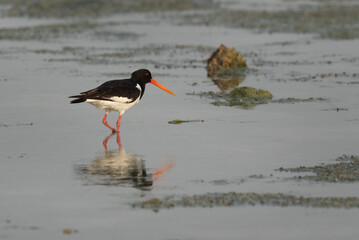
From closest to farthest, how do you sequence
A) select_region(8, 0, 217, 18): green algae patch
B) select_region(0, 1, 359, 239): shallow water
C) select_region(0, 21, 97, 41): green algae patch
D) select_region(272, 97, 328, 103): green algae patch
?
1. select_region(0, 1, 359, 239): shallow water
2. select_region(272, 97, 328, 103): green algae patch
3. select_region(0, 21, 97, 41): green algae patch
4. select_region(8, 0, 217, 18): green algae patch

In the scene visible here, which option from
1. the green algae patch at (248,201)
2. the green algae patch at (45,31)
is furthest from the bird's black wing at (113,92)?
the green algae patch at (45,31)

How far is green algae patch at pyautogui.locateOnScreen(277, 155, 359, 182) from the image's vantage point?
11148 mm

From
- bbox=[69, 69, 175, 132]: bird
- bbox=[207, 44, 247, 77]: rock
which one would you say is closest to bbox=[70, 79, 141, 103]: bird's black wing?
bbox=[69, 69, 175, 132]: bird

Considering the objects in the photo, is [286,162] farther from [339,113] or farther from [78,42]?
[78,42]

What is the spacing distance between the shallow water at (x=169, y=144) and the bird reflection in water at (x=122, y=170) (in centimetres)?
3

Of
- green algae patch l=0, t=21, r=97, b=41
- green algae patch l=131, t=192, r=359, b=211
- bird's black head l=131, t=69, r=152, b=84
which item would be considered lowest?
green algae patch l=131, t=192, r=359, b=211

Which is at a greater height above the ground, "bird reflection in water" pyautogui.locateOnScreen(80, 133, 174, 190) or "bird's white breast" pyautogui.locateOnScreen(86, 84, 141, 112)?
"bird's white breast" pyautogui.locateOnScreen(86, 84, 141, 112)

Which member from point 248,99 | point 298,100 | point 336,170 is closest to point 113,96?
point 248,99

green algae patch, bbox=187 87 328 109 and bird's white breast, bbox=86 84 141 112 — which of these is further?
green algae patch, bbox=187 87 328 109

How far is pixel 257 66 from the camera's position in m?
23.5

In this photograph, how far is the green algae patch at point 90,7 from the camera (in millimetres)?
37253

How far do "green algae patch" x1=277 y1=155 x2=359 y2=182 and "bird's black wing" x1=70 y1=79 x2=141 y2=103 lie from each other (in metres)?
4.52

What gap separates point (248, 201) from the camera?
1019 cm

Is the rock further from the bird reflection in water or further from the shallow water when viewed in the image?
the bird reflection in water
